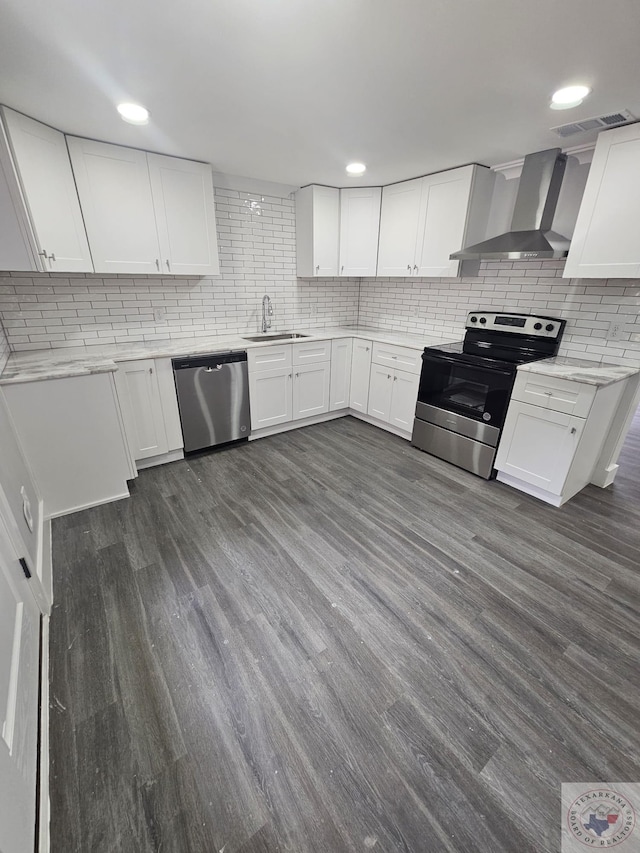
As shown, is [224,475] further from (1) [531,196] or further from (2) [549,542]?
(1) [531,196]

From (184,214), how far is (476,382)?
9.18ft

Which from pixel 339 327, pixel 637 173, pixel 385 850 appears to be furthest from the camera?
pixel 339 327

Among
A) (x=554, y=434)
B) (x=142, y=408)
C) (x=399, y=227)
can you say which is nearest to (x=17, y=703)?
(x=142, y=408)

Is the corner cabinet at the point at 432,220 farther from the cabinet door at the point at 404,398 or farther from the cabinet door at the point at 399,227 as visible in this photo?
the cabinet door at the point at 404,398

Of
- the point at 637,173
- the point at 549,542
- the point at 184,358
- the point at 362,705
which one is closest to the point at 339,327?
the point at 184,358

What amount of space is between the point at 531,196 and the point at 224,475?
3.26 m

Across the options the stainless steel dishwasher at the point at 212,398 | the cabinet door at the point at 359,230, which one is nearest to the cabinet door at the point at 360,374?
the cabinet door at the point at 359,230

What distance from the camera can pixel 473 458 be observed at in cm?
304

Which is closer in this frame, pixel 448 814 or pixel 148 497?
pixel 448 814

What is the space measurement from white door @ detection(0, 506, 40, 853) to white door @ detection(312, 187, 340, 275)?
3447 mm

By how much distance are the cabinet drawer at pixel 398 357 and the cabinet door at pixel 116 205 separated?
2205mm

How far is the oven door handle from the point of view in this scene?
2.70 meters

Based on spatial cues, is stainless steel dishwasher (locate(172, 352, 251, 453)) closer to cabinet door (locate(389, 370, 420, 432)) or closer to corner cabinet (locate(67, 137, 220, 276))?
corner cabinet (locate(67, 137, 220, 276))

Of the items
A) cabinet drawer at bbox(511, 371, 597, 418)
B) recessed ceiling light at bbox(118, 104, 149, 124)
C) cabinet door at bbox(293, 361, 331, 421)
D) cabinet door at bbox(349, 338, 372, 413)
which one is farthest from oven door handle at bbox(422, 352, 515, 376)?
recessed ceiling light at bbox(118, 104, 149, 124)
